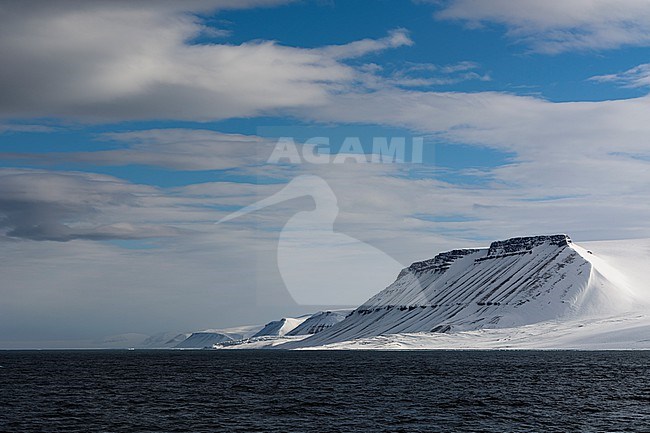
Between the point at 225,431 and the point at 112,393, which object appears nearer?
the point at 225,431

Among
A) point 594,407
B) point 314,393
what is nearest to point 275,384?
point 314,393

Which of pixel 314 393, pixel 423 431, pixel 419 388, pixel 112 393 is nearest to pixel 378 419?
pixel 423 431

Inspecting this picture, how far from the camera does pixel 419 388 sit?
113 m

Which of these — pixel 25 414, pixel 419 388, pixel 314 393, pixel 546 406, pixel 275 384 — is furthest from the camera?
pixel 275 384

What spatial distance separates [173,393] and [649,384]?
71798mm

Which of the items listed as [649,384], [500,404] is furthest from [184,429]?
[649,384]

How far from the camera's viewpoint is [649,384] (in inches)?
4658

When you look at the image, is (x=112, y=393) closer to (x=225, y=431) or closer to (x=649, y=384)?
(x=225, y=431)

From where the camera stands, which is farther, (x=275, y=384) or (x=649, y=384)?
(x=275, y=384)

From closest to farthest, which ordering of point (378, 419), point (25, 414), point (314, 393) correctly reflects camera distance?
point (378, 419) < point (25, 414) < point (314, 393)

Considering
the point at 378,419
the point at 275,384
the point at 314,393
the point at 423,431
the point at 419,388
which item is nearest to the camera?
the point at 423,431

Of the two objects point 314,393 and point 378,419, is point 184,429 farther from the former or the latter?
point 314,393

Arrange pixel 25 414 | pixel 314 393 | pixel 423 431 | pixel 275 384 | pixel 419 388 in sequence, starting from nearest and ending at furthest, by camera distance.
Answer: pixel 423 431 < pixel 25 414 < pixel 314 393 < pixel 419 388 < pixel 275 384

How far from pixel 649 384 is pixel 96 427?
85.8 meters
